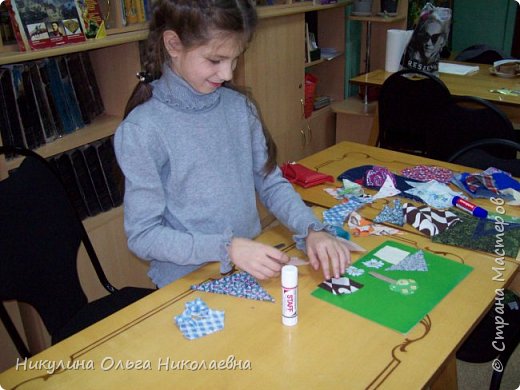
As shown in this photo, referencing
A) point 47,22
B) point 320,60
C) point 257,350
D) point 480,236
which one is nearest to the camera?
point 257,350

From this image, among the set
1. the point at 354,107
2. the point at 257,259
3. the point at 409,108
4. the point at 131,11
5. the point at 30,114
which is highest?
the point at 131,11

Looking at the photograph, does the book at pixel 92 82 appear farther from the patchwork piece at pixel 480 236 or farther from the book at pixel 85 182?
the patchwork piece at pixel 480 236

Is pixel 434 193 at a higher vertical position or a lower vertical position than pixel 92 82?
lower

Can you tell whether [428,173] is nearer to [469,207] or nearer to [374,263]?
[469,207]

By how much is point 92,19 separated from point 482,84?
7.39ft

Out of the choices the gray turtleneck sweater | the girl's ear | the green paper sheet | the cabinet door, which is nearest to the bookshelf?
the cabinet door

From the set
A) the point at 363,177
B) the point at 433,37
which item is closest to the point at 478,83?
the point at 433,37

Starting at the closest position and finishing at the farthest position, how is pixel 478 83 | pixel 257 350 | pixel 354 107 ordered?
pixel 257 350
pixel 478 83
pixel 354 107

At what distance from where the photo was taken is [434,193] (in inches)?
60.9

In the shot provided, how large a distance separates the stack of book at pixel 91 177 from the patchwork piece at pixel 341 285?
1.10 meters

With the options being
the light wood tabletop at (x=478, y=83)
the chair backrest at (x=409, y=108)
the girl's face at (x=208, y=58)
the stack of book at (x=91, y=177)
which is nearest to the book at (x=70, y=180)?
the stack of book at (x=91, y=177)

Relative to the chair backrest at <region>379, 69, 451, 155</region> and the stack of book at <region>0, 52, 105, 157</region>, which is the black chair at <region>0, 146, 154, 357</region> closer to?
the stack of book at <region>0, 52, 105, 157</region>

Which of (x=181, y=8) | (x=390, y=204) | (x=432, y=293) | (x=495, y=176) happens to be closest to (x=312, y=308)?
(x=432, y=293)

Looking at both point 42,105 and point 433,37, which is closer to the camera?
point 42,105
